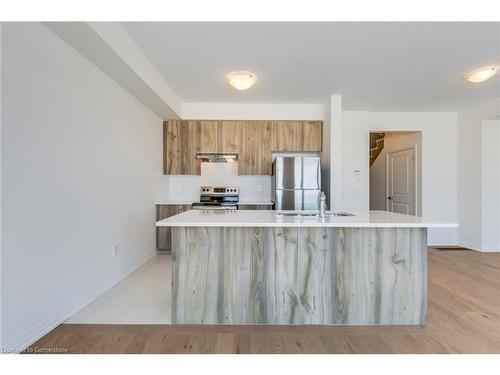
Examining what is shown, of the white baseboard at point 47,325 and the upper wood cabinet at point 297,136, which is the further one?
the upper wood cabinet at point 297,136

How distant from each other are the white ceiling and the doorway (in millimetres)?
1238

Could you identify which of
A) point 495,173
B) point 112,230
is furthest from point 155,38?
point 495,173

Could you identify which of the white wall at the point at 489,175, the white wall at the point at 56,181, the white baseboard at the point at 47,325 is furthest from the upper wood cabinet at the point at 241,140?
the white wall at the point at 489,175

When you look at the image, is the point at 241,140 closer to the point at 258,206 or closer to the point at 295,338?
the point at 258,206

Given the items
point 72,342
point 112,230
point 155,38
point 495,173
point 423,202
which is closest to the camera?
point 72,342

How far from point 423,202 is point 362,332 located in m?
3.75

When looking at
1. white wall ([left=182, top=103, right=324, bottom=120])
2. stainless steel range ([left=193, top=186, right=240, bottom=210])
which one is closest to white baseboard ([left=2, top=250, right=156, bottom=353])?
stainless steel range ([left=193, top=186, right=240, bottom=210])

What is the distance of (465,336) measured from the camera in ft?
6.66

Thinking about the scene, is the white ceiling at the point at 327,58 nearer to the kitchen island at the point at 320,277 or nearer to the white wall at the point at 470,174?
the white wall at the point at 470,174

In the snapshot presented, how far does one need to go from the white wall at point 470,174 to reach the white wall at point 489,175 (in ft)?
0.17

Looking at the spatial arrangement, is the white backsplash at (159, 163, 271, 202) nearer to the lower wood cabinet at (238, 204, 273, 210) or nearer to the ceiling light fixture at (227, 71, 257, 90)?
the lower wood cabinet at (238, 204, 273, 210)

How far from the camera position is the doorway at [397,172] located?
5.11 m

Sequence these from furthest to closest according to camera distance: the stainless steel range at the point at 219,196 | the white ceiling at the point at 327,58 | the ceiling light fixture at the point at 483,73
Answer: the stainless steel range at the point at 219,196, the ceiling light fixture at the point at 483,73, the white ceiling at the point at 327,58

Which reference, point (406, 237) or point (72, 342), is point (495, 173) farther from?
point (72, 342)
